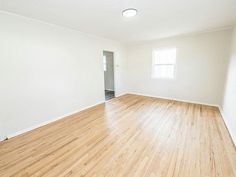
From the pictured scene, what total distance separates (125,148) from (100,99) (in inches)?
107

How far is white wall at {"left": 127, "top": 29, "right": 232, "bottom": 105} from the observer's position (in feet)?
12.1

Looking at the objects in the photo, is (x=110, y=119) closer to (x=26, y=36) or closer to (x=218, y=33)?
(x=26, y=36)

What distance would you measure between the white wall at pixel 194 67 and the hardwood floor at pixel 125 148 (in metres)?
1.09

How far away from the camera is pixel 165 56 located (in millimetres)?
4809

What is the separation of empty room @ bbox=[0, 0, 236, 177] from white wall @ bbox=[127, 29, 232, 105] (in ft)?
0.09

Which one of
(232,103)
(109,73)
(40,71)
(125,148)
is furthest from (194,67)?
(40,71)

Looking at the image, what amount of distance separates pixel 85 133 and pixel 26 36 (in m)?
2.39

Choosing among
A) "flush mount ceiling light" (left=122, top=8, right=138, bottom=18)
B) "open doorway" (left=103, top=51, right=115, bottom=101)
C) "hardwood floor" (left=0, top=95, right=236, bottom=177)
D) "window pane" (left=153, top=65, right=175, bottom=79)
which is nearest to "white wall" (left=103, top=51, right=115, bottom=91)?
"open doorway" (left=103, top=51, right=115, bottom=101)

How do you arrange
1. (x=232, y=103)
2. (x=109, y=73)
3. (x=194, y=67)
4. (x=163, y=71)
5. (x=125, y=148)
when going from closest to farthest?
(x=125, y=148) < (x=232, y=103) < (x=194, y=67) < (x=163, y=71) < (x=109, y=73)

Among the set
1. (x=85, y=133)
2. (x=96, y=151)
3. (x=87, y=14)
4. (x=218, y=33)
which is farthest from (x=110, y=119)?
(x=218, y=33)

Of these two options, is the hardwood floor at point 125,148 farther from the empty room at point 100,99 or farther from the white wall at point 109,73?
the white wall at point 109,73

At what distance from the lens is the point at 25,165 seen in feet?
5.76

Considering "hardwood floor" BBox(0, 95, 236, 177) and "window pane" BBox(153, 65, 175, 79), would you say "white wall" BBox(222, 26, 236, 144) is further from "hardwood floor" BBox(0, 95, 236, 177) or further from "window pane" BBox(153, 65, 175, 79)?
"window pane" BBox(153, 65, 175, 79)

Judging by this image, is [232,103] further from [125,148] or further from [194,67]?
[125,148]
